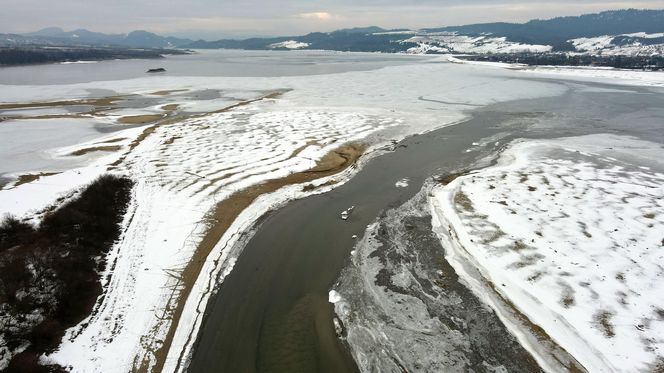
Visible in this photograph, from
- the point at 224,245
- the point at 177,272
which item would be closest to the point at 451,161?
the point at 224,245

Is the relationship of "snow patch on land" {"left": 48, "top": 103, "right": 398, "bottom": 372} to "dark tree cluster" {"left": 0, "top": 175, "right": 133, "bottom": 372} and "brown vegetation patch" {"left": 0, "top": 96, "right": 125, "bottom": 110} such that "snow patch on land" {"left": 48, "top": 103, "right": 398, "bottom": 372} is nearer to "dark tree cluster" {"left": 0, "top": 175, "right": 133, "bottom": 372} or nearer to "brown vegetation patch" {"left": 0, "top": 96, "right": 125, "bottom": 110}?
"dark tree cluster" {"left": 0, "top": 175, "right": 133, "bottom": 372}

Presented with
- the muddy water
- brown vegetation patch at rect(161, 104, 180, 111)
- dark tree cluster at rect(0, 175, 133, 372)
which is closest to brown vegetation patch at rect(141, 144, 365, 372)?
the muddy water

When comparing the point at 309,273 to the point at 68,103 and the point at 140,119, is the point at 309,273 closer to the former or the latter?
the point at 140,119

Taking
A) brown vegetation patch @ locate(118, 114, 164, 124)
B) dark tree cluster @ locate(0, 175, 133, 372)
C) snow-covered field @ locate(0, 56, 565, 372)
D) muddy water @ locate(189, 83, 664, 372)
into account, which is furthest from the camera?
brown vegetation patch @ locate(118, 114, 164, 124)

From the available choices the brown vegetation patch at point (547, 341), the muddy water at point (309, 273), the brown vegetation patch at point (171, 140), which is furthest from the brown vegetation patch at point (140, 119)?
the brown vegetation patch at point (547, 341)

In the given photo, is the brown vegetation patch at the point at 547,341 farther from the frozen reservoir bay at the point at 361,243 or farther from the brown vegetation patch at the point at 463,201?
the brown vegetation patch at the point at 463,201

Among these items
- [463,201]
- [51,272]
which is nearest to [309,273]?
[51,272]
